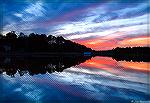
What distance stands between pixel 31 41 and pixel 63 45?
17363 mm

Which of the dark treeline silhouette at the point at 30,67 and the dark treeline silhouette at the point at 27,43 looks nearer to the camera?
the dark treeline silhouette at the point at 30,67

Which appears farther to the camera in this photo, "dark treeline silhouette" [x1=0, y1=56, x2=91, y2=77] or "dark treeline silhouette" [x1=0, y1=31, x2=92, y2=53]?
"dark treeline silhouette" [x1=0, y1=31, x2=92, y2=53]

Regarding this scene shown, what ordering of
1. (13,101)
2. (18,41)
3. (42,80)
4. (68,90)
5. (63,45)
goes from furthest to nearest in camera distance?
1. (63,45)
2. (18,41)
3. (42,80)
4. (68,90)
5. (13,101)

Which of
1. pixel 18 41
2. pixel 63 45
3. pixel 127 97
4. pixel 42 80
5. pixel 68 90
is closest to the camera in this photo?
pixel 127 97

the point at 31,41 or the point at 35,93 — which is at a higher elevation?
the point at 31,41

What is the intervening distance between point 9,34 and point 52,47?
15.9m

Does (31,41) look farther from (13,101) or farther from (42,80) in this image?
(13,101)

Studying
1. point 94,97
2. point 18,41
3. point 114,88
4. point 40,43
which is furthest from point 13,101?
point 40,43

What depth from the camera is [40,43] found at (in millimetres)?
69188

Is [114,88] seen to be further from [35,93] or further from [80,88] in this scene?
[35,93]

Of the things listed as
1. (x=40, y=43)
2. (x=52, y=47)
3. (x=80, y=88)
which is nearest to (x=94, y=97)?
(x=80, y=88)

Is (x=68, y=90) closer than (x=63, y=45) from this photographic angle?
Yes

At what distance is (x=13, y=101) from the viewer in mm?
9023

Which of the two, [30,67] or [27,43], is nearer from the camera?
[30,67]
